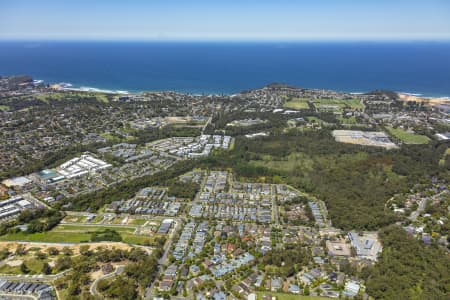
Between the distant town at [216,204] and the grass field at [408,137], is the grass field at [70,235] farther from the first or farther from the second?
the grass field at [408,137]

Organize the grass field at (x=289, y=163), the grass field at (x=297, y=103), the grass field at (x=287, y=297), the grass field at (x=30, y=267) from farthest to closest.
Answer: the grass field at (x=297, y=103) < the grass field at (x=289, y=163) < the grass field at (x=30, y=267) < the grass field at (x=287, y=297)

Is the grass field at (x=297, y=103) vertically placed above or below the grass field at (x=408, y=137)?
above

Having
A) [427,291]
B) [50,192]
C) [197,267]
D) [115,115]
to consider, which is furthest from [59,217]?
[115,115]

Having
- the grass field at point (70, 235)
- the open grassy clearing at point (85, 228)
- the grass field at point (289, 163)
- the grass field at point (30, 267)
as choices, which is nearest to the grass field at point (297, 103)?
the grass field at point (289, 163)

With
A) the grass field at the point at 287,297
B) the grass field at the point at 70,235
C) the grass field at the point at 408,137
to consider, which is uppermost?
the grass field at the point at 408,137

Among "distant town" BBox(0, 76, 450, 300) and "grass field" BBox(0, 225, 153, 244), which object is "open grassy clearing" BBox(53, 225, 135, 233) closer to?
"grass field" BBox(0, 225, 153, 244)

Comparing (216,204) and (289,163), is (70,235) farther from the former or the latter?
(289,163)
